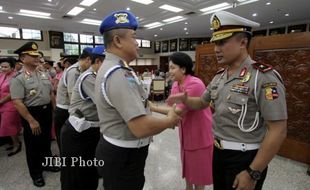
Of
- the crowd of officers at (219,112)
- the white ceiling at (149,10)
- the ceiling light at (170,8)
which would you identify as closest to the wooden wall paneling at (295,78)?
the crowd of officers at (219,112)

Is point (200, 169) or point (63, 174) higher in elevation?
point (200, 169)

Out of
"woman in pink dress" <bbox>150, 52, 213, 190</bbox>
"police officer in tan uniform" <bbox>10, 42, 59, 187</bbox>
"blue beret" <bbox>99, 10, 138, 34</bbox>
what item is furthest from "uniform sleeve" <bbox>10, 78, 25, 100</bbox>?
"blue beret" <bbox>99, 10, 138, 34</bbox>

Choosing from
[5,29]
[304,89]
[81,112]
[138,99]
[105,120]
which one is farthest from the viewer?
[5,29]

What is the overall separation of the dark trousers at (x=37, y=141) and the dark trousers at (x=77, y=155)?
0.79 metres

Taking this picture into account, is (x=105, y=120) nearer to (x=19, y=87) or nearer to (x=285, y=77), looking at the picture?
(x=19, y=87)

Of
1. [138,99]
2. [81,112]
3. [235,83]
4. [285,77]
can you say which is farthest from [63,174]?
[285,77]

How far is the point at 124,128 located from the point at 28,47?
1.99 m

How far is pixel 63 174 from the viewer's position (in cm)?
187

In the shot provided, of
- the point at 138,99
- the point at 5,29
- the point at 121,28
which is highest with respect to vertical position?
the point at 5,29

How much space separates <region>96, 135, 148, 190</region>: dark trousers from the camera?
3.45ft

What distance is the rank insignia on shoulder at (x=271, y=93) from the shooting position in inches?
37.7

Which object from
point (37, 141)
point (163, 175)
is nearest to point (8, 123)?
point (37, 141)

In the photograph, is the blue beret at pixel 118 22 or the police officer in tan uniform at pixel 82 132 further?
the police officer in tan uniform at pixel 82 132

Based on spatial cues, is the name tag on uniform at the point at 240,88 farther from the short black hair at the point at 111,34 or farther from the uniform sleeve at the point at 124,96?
the short black hair at the point at 111,34
